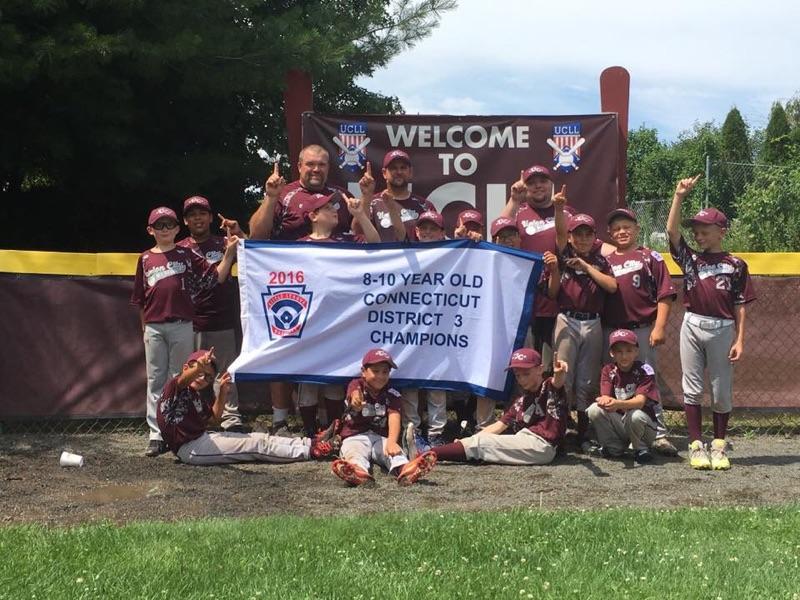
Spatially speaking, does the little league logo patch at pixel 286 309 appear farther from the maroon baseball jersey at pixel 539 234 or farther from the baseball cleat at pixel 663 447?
the baseball cleat at pixel 663 447

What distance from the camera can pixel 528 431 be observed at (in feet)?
21.3

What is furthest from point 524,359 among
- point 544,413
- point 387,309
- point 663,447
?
point 663,447

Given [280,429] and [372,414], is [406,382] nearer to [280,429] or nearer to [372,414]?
[372,414]

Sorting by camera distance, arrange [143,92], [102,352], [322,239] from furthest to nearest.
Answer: [143,92] < [102,352] < [322,239]

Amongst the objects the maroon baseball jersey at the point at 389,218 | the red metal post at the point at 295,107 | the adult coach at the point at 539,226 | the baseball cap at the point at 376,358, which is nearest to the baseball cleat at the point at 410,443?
the baseball cap at the point at 376,358

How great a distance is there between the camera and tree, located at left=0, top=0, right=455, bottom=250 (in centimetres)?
787

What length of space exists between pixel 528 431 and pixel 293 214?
2.52 meters

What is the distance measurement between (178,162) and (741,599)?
7.15 meters

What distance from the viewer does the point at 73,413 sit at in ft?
25.4

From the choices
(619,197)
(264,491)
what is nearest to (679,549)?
(264,491)

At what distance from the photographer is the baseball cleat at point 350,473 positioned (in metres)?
5.81

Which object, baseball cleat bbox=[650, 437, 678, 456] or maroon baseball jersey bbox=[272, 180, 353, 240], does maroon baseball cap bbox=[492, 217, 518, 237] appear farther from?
baseball cleat bbox=[650, 437, 678, 456]

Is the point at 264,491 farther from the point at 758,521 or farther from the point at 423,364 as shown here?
the point at 758,521

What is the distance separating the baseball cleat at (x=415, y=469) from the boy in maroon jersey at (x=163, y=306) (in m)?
2.04
